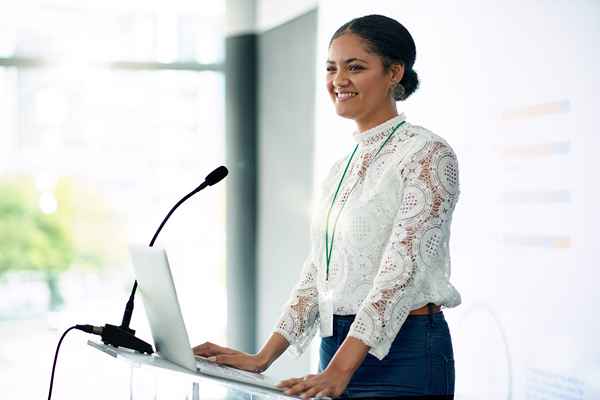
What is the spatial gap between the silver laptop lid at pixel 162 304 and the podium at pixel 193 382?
2 centimetres

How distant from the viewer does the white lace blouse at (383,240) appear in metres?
1.62

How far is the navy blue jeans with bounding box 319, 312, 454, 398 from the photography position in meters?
1.70

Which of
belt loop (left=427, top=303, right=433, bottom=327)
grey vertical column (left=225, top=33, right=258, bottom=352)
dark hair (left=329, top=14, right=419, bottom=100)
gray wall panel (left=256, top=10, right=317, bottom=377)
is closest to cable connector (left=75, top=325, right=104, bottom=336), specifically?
belt loop (left=427, top=303, right=433, bottom=327)

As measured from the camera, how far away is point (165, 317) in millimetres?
1603

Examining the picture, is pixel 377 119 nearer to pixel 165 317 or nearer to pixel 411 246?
pixel 411 246

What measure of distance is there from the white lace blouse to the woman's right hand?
0.36 ft

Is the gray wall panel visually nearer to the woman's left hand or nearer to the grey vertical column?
the grey vertical column

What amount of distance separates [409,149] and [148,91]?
3865 mm

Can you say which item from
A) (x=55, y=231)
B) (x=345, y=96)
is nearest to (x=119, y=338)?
(x=345, y=96)

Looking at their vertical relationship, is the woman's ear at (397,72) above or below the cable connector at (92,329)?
above

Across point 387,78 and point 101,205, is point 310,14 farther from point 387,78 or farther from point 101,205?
point 387,78

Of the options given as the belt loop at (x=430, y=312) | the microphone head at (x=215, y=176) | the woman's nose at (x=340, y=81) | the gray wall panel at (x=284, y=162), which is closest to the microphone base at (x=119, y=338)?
the microphone head at (x=215, y=176)

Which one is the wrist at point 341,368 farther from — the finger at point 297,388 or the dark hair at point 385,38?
the dark hair at point 385,38

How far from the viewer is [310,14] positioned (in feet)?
15.3
